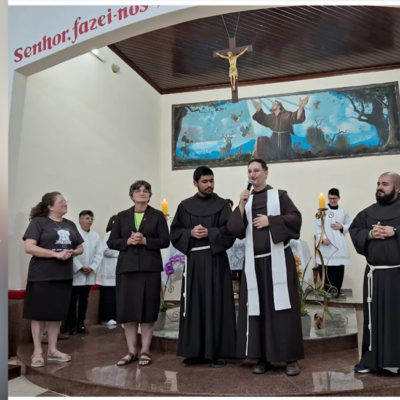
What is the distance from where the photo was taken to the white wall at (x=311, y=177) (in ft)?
33.6

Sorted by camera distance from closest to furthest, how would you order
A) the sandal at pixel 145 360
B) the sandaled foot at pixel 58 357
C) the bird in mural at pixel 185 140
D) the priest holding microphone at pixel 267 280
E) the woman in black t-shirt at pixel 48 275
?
the priest holding microphone at pixel 267 280
the sandal at pixel 145 360
the woman in black t-shirt at pixel 48 275
the sandaled foot at pixel 58 357
the bird in mural at pixel 185 140

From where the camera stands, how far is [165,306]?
6082 millimetres

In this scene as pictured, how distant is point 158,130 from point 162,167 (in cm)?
94

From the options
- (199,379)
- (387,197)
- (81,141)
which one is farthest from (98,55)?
(199,379)

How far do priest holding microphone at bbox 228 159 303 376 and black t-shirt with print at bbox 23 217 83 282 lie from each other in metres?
1.89

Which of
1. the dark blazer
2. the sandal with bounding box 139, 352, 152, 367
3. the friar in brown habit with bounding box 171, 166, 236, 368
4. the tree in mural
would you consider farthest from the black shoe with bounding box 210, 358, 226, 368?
the tree in mural

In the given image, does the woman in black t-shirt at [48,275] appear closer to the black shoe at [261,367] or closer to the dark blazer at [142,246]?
the dark blazer at [142,246]

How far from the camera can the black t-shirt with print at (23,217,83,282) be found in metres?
4.92

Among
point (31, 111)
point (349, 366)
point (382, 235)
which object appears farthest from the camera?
point (31, 111)

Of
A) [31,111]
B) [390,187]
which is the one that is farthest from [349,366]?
[31,111]

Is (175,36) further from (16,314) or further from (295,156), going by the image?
(16,314)

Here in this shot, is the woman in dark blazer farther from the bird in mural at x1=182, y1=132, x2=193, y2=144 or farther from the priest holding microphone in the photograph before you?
the bird in mural at x1=182, y1=132, x2=193, y2=144

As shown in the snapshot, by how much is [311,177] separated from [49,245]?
709 centimetres

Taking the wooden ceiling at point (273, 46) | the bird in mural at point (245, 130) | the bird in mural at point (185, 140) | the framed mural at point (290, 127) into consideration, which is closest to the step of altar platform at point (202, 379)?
the wooden ceiling at point (273, 46)
